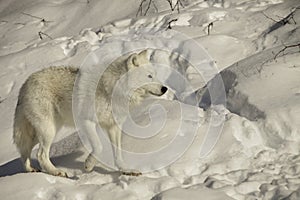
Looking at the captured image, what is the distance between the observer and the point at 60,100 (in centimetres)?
532

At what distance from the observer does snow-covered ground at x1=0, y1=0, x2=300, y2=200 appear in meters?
4.43

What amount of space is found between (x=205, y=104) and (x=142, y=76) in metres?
1.56

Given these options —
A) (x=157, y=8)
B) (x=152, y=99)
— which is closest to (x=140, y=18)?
(x=157, y=8)

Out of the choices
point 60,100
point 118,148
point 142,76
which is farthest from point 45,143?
point 142,76

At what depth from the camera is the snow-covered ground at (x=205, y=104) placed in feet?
14.5

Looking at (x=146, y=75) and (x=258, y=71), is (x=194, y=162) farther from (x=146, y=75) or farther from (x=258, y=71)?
(x=258, y=71)

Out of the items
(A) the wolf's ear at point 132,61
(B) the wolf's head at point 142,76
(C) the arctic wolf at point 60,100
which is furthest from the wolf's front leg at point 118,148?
(A) the wolf's ear at point 132,61

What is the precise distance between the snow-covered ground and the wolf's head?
50 cm

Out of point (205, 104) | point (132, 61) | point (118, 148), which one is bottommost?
point (205, 104)

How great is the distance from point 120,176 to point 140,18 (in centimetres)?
549

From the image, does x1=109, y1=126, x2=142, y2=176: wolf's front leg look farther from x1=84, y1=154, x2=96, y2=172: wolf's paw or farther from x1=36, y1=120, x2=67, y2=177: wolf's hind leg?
x1=36, y1=120, x2=67, y2=177: wolf's hind leg

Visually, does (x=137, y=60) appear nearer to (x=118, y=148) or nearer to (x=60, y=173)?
(x=118, y=148)

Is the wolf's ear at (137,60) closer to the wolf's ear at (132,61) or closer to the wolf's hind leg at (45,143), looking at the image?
the wolf's ear at (132,61)

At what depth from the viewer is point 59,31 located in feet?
34.4
